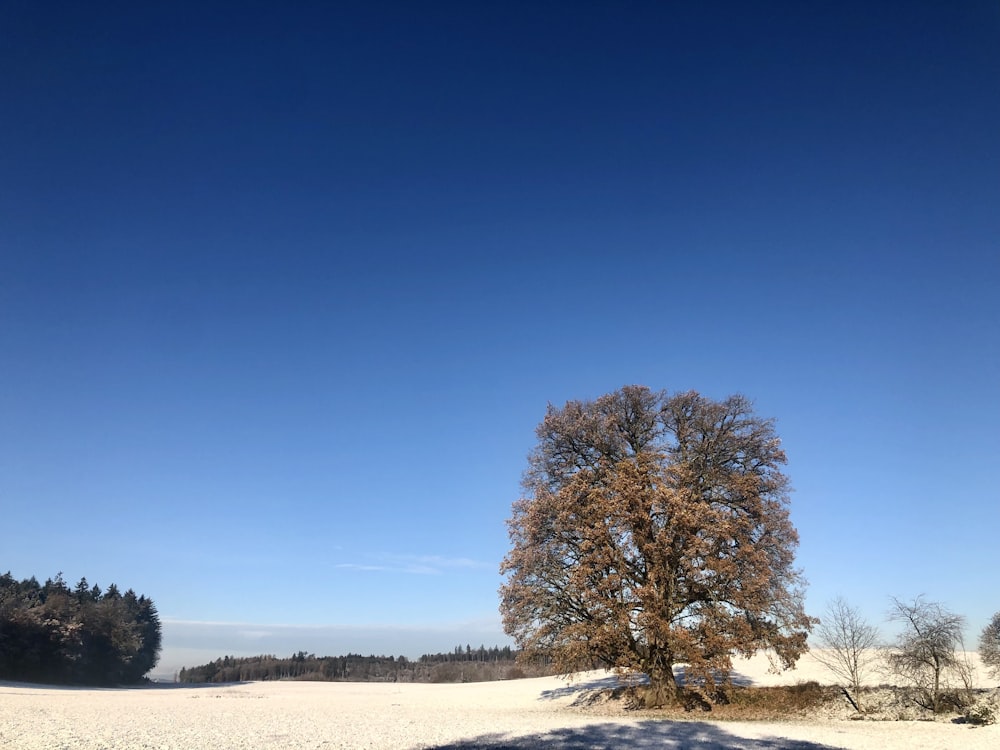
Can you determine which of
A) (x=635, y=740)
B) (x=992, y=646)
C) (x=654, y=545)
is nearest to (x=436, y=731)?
(x=635, y=740)

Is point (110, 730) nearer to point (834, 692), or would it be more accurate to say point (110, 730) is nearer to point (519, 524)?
point (519, 524)

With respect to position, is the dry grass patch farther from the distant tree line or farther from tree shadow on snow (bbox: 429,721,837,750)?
the distant tree line

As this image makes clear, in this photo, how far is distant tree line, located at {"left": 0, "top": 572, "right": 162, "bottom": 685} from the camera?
57656 mm

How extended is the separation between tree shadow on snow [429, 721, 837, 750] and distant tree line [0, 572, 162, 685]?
195 feet

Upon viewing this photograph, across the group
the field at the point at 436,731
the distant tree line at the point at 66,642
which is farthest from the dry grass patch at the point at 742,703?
the distant tree line at the point at 66,642

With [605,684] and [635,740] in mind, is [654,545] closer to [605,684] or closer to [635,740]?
[635,740]

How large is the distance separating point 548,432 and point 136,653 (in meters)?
76.6

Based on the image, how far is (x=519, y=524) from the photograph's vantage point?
29781 millimetres

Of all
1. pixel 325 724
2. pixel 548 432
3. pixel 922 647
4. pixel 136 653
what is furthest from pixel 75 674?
pixel 922 647

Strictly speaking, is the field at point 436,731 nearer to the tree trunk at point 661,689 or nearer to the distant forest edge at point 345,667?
the tree trunk at point 661,689

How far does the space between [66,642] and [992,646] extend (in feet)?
243

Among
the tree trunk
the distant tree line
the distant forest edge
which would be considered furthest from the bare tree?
the distant forest edge

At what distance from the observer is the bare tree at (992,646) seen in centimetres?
2866

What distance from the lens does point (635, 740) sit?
18.5 metres
